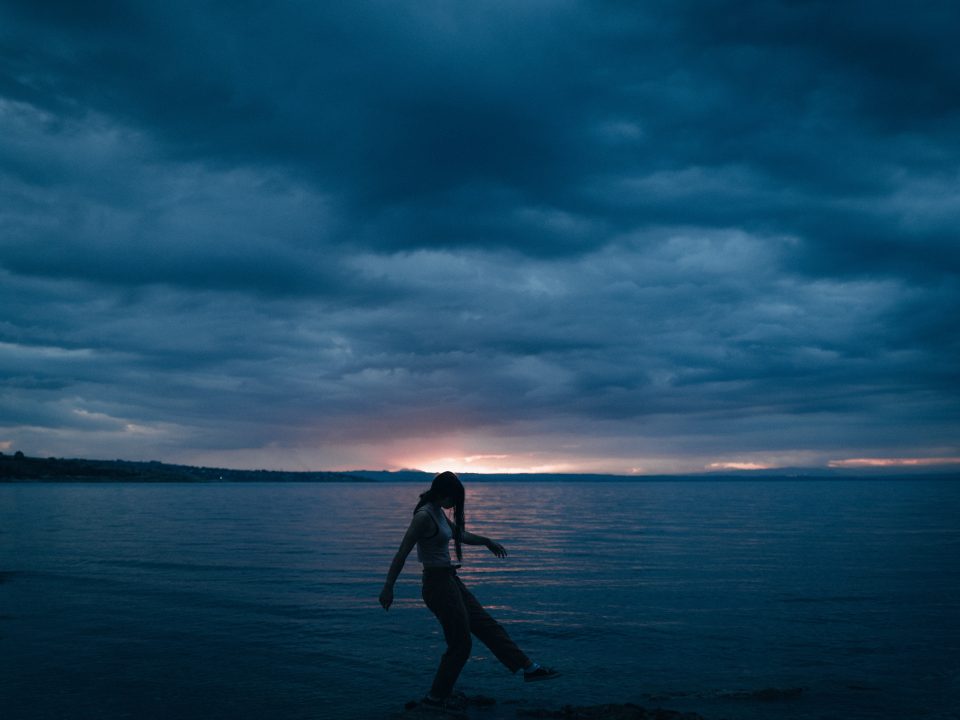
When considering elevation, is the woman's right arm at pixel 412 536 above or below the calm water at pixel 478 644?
above

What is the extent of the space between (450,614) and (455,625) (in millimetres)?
155

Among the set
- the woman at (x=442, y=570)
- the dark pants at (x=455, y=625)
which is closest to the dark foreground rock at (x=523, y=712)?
the woman at (x=442, y=570)

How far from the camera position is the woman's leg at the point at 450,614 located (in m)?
8.73

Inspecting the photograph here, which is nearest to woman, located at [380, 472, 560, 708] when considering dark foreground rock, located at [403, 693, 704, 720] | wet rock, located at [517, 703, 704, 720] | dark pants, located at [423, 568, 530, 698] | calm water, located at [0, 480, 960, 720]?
dark pants, located at [423, 568, 530, 698]

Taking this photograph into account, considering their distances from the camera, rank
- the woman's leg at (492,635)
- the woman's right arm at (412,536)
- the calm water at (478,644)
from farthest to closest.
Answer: the calm water at (478,644) → the woman's leg at (492,635) → the woman's right arm at (412,536)

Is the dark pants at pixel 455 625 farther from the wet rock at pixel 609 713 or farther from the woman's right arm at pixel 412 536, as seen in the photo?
the wet rock at pixel 609 713

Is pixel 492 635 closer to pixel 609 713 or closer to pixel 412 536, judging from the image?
pixel 609 713

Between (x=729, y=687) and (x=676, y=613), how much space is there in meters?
6.07

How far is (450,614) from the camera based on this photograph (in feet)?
28.7

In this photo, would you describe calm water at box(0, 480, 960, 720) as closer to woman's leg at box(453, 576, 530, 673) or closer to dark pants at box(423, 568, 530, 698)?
dark pants at box(423, 568, 530, 698)

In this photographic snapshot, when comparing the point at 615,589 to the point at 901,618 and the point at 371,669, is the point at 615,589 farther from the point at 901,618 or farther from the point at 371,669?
the point at 371,669

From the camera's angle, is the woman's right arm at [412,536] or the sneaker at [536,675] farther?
the sneaker at [536,675]

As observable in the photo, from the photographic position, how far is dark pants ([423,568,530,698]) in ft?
28.7

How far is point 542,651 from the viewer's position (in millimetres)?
13188
